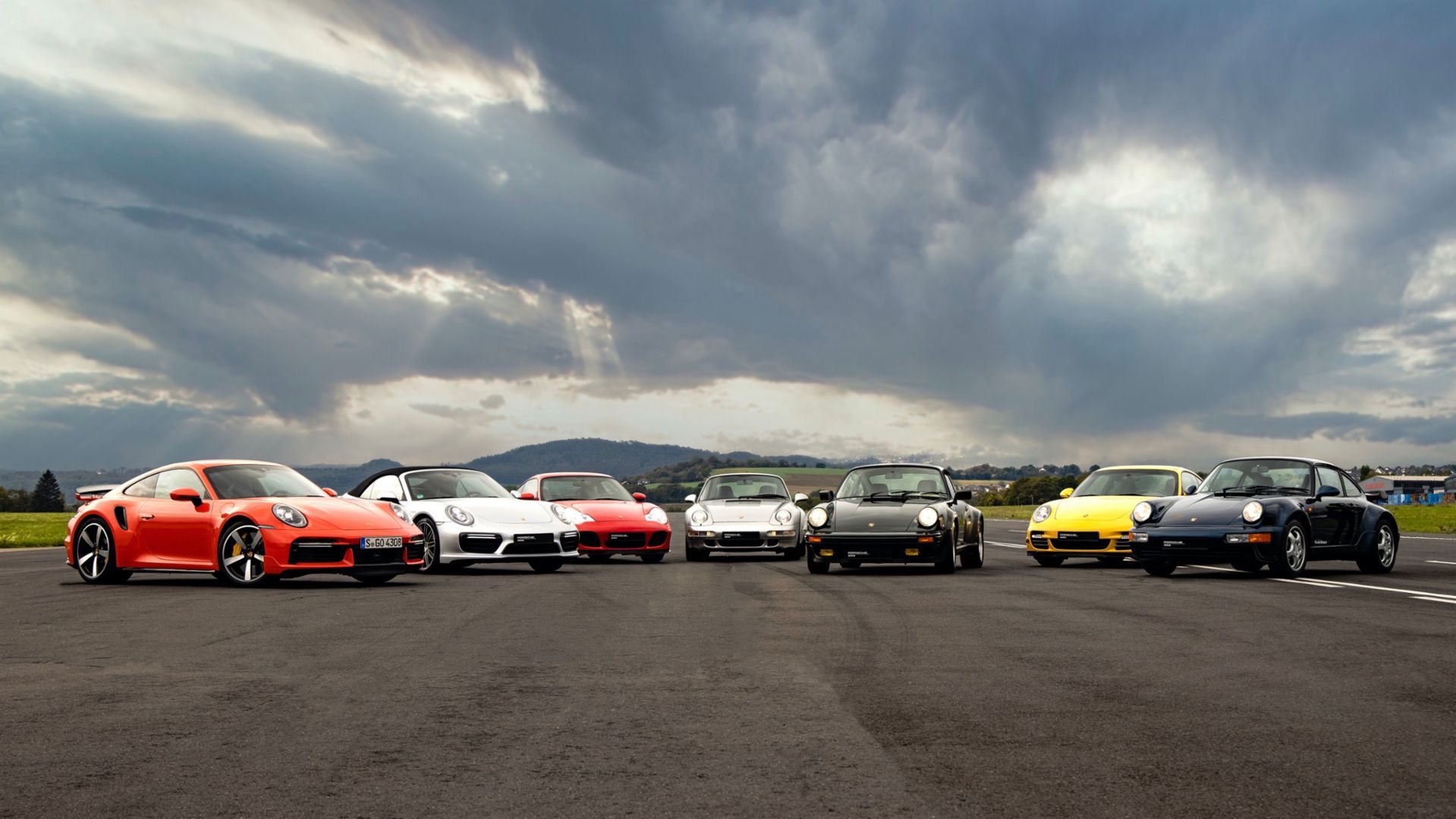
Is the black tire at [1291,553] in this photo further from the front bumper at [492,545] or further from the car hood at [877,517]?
the front bumper at [492,545]

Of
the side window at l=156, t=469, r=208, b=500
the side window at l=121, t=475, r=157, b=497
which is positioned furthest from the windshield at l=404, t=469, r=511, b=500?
the side window at l=121, t=475, r=157, b=497

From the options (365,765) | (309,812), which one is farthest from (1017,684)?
(309,812)

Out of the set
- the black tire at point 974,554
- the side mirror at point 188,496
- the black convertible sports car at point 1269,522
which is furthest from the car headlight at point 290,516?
the black convertible sports car at point 1269,522

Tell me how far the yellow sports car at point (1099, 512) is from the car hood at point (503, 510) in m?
7.01

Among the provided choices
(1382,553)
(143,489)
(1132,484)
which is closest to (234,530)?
(143,489)

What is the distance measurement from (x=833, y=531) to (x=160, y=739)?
12.2m

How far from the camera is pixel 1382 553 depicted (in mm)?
16953

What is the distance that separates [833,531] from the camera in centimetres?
1745

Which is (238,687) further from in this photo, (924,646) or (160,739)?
(924,646)

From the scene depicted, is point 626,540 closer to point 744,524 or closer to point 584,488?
point 744,524

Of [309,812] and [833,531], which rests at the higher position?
[833,531]

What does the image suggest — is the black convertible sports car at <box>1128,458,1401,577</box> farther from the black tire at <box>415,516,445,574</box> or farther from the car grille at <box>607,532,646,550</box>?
the black tire at <box>415,516,445,574</box>

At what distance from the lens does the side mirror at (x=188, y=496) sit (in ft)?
48.7

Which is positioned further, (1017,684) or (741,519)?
(741,519)
